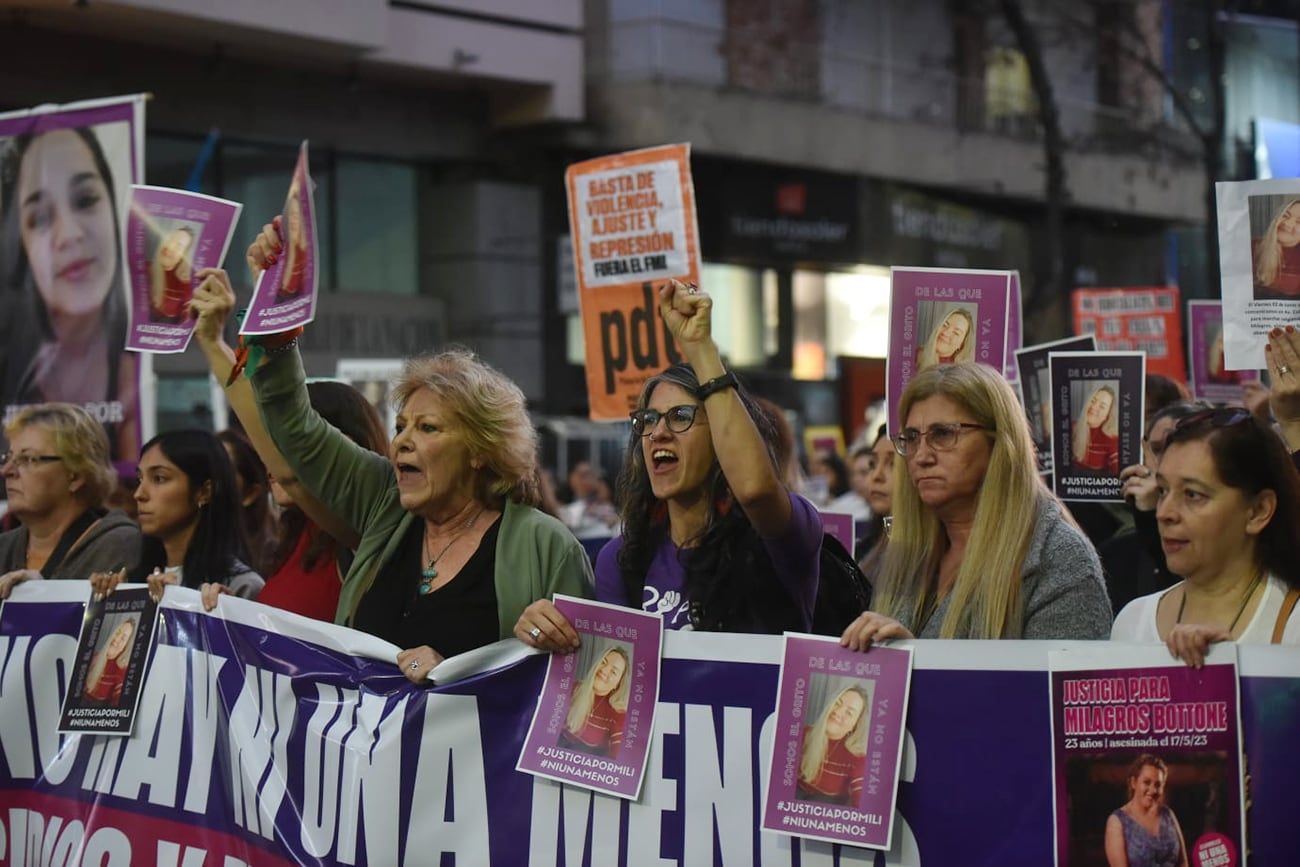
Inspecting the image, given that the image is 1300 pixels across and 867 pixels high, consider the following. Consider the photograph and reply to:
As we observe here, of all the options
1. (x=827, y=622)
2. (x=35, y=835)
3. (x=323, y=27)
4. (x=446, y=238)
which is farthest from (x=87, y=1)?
(x=827, y=622)

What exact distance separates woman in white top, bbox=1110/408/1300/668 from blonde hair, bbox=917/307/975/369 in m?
1.92

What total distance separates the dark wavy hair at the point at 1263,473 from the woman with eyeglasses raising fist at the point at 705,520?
96 centimetres

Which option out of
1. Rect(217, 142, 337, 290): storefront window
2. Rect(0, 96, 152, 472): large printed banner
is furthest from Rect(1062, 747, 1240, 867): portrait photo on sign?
Rect(217, 142, 337, 290): storefront window

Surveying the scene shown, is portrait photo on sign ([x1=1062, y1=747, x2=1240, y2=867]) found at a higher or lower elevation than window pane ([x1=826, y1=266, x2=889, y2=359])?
lower

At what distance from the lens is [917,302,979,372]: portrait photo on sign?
565 cm

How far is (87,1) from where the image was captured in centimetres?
1631

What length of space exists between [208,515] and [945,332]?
7.79ft

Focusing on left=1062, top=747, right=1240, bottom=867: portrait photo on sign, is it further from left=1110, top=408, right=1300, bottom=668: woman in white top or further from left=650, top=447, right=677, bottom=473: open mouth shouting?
left=650, top=447, right=677, bottom=473: open mouth shouting

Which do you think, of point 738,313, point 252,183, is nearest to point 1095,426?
point 252,183

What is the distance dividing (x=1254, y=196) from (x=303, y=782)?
2834 millimetres

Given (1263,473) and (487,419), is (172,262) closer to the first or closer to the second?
(487,419)

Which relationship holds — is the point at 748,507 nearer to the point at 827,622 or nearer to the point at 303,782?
the point at 827,622

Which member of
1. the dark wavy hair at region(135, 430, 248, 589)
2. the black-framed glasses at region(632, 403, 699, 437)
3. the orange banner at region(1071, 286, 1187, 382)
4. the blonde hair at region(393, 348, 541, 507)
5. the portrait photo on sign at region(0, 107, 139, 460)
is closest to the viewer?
the black-framed glasses at region(632, 403, 699, 437)

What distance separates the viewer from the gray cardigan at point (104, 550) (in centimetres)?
599
